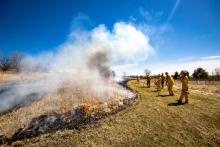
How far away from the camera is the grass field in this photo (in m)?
8.88

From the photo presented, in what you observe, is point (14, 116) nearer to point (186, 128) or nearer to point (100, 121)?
point (100, 121)

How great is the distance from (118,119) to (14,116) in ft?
24.9

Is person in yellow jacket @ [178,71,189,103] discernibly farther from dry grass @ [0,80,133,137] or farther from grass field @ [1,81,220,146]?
dry grass @ [0,80,133,137]

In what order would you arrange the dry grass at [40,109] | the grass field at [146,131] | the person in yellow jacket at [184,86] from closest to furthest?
1. the grass field at [146,131]
2. the dry grass at [40,109]
3. the person in yellow jacket at [184,86]

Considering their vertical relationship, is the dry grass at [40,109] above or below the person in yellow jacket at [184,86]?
below

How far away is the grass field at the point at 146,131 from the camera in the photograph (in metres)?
8.88

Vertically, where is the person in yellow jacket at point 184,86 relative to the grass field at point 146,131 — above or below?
above

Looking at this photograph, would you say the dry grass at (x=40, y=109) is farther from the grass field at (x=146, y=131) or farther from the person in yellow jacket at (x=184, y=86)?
the person in yellow jacket at (x=184, y=86)

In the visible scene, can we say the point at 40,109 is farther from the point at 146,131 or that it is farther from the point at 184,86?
the point at 184,86

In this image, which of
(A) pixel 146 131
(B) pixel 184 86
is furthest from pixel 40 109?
(B) pixel 184 86

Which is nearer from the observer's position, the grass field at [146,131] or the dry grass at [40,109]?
the grass field at [146,131]

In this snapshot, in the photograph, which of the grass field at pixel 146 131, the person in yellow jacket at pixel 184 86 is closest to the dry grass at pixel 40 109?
→ the grass field at pixel 146 131

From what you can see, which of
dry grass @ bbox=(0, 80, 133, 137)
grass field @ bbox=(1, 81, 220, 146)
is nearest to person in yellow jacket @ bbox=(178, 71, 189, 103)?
grass field @ bbox=(1, 81, 220, 146)

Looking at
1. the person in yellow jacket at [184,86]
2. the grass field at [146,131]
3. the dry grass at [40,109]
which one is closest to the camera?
the grass field at [146,131]
